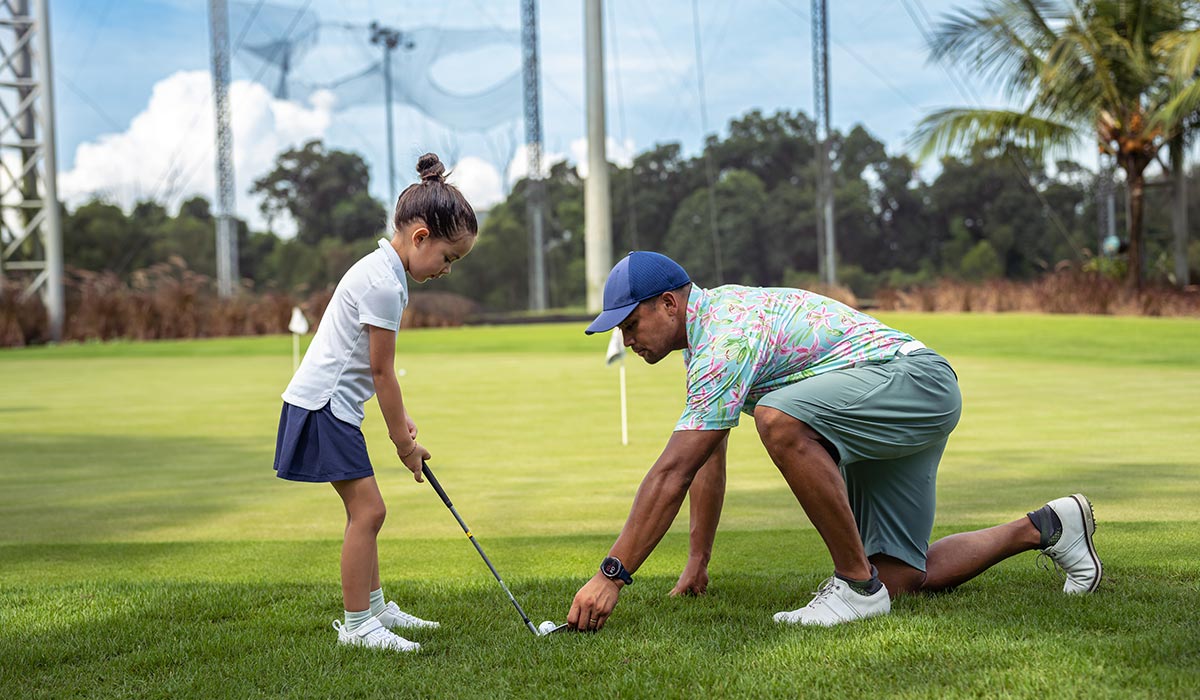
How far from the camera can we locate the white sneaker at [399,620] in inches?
153

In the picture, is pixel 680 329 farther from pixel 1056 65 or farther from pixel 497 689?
pixel 1056 65

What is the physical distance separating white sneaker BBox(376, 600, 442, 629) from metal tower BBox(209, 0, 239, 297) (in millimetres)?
27075

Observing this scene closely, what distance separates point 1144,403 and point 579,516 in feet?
20.2

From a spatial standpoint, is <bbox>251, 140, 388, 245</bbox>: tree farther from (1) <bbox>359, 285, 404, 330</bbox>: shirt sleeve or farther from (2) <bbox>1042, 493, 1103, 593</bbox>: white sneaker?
(2) <bbox>1042, 493, 1103, 593</bbox>: white sneaker

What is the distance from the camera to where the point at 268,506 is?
6.50 metres

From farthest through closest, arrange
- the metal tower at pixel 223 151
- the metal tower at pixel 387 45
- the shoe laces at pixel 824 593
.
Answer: the metal tower at pixel 387 45 → the metal tower at pixel 223 151 → the shoe laces at pixel 824 593

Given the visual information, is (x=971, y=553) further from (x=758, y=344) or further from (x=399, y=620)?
(x=399, y=620)

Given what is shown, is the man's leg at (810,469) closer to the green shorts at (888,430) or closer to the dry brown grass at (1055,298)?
the green shorts at (888,430)

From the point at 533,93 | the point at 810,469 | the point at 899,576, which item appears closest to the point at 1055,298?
Answer: the point at 533,93

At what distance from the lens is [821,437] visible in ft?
12.1

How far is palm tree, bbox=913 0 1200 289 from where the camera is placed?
21359 millimetres

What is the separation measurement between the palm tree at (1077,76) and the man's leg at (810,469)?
18.6 m

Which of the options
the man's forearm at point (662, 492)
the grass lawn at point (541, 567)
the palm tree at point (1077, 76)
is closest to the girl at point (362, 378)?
the grass lawn at point (541, 567)

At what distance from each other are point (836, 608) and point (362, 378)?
5.42 ft
